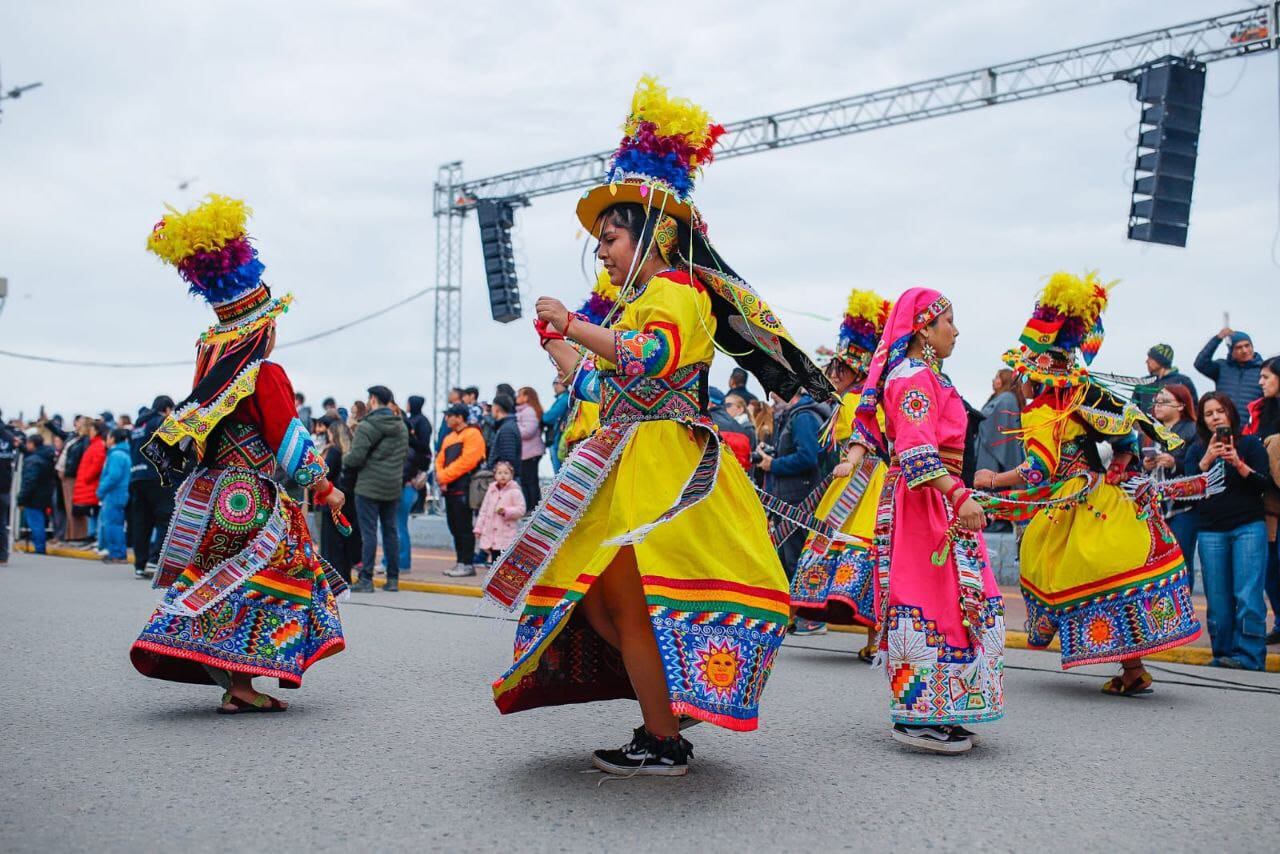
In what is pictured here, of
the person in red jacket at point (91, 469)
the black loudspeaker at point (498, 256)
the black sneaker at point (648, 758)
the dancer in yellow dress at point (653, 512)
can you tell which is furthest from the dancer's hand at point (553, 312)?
the black loudspeaker at point (498, 256)

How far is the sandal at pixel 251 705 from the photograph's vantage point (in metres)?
5.59

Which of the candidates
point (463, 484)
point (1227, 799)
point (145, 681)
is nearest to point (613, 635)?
point (1227, 799)

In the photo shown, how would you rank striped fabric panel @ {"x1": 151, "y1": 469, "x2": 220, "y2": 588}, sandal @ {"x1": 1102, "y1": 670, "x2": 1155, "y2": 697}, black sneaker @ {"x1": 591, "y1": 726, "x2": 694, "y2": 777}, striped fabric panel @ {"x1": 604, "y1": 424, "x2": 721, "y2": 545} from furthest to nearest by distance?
sandal @ {"x1": 1102, "y1": 670, "x2": 1155, "y2": 697}, striped fabric panel @ {"x1": 151, "y1": 469, "x2": 220, "y2": 588}, black sneaker @ {"x1": 591, "y1": 726, "x2": 694, "y2": 777}, striped fabric panel @ {"x1": 604, "y1": 424, "x2": 721, "y2": 545}

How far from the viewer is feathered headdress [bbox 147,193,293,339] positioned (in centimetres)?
565

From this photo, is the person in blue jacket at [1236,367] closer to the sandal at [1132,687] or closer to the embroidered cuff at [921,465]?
the sandal at [1132,687]

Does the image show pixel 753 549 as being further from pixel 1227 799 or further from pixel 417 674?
pixel 417 674

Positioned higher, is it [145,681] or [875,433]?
[875,433]

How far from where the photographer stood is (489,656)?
756 cm

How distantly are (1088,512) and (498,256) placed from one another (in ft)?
57.8

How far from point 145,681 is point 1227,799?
16.6 feet

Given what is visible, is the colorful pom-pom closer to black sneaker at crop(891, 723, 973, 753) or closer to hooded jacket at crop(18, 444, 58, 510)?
black sneaker at crop(891, 723, 973, 753)

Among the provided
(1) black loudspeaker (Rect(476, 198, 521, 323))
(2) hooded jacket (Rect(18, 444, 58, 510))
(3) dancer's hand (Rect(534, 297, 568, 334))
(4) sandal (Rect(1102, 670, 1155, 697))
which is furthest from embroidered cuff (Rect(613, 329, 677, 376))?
(1) black loudspeaker (Rect(476, 198, 521, 323))

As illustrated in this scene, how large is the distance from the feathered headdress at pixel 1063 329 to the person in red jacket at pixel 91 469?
1455 cm

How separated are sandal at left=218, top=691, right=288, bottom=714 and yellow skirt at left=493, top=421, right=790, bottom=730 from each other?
5.88ft
